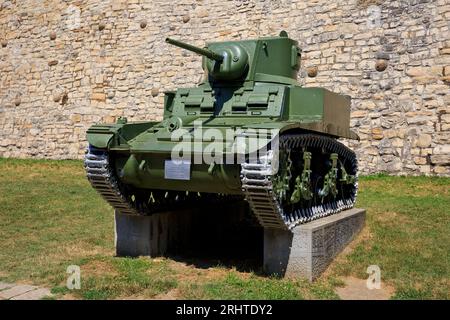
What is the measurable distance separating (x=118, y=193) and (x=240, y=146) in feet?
5.51

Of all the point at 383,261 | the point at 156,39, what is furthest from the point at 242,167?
the point at 156,39

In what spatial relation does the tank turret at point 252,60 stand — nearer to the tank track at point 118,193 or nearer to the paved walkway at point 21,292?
the tank track at point 118,193

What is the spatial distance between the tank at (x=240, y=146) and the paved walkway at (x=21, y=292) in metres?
1.32

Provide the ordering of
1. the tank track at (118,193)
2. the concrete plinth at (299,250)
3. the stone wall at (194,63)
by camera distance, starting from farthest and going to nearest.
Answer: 1. the stone wall at (194,63)
2. the tank track at (118,193)
3. the concrete plinth at (299,250)

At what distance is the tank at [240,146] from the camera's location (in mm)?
4656

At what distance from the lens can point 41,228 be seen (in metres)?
7.15

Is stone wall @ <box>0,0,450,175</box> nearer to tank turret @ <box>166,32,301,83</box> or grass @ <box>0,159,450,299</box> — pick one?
grass @ <box>0,159,450,299</box>

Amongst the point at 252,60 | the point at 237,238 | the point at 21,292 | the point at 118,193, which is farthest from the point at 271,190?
the point at 237,238

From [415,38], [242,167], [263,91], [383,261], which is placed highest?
[415,38]

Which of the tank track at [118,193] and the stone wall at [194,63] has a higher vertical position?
the stone wall at [194,63]

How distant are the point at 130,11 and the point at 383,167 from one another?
8695 millimetres

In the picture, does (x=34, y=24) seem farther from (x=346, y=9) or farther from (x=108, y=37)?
(x=346, y=9)

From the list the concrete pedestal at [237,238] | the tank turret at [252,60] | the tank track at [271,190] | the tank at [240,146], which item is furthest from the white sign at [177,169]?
the tank turret at [252,60]

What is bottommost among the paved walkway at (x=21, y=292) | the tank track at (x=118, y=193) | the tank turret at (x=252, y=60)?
the paved walkway at (x=21, y=292)
